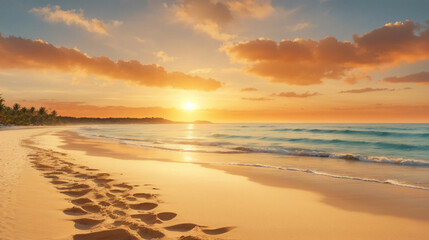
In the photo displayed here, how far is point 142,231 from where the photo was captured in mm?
4242

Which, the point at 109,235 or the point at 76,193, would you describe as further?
the point at 76,193

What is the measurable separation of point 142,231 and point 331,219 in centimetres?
376

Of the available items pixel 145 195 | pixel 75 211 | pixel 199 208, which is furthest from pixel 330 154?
pixel 75 211

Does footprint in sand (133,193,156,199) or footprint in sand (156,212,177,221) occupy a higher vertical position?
footprint in sand (156,212,177,221)

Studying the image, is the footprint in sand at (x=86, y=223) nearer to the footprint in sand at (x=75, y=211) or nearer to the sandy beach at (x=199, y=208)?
the sandy beach at (x=199, y=208)

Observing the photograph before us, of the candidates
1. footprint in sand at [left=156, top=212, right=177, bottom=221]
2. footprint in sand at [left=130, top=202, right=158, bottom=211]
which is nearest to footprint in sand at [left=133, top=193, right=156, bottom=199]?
footprint in sand at [left=130, top=202, right=158, bottom=211]

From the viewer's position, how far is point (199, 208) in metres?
5.70

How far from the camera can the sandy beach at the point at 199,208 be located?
14.2ft

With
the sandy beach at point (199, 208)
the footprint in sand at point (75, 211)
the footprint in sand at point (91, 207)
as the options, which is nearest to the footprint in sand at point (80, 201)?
the sandy beach at point (199, 208)

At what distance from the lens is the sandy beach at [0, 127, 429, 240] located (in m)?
4.34

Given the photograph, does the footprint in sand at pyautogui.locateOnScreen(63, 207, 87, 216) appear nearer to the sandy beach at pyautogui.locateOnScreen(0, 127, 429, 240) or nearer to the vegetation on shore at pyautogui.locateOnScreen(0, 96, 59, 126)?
the sandy beach at pyautogui.locateOnScreen(0, 127, 429, 240)

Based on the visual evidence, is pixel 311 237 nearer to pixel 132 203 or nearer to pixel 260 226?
pixel 260 226

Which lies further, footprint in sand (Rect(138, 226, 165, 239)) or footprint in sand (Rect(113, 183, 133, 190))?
footprint in sand (Rect(113, 183, 133, 190))

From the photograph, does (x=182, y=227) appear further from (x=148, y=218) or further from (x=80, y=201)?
(x=80, y=201)
